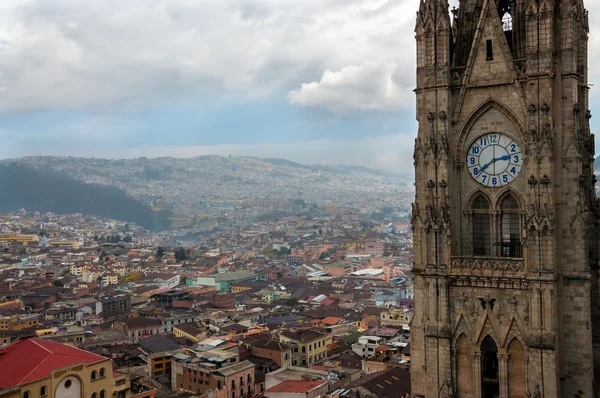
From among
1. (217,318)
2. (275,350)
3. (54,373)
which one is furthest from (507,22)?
(217,318)

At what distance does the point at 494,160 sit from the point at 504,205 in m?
1.57

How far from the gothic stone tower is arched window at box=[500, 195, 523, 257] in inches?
1.5

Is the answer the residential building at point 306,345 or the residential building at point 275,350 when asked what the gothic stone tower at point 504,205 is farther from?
the residential building at point 306,345

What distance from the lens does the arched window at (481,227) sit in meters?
22.5

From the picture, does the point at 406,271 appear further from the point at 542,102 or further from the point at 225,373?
the point at 542,102

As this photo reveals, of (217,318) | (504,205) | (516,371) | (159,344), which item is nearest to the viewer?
(516,371)

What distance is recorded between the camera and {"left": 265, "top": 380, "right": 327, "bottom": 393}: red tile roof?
2035 inches

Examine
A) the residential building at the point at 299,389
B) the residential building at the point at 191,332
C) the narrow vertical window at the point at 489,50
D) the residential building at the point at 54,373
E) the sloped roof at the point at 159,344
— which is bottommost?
the residential building at the point at 191,332

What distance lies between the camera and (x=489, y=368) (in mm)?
21984

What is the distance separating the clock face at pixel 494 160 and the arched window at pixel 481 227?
28.4 inches

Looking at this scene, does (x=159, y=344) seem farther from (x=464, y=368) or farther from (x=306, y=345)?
(x=464, y=368)

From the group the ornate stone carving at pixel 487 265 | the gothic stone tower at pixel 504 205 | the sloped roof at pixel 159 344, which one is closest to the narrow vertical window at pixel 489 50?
the gothic stone tower at pixel 504 205

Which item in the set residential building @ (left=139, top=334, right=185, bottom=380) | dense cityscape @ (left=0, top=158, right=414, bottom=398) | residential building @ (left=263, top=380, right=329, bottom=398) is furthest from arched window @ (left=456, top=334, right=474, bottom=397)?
residential building @ (left=139, top=334, right=185, bottom=380)

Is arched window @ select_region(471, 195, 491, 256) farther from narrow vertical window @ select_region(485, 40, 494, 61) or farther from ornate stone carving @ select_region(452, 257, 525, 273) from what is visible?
narrow vertical window @ select_region(485, 40, 494, 61)
